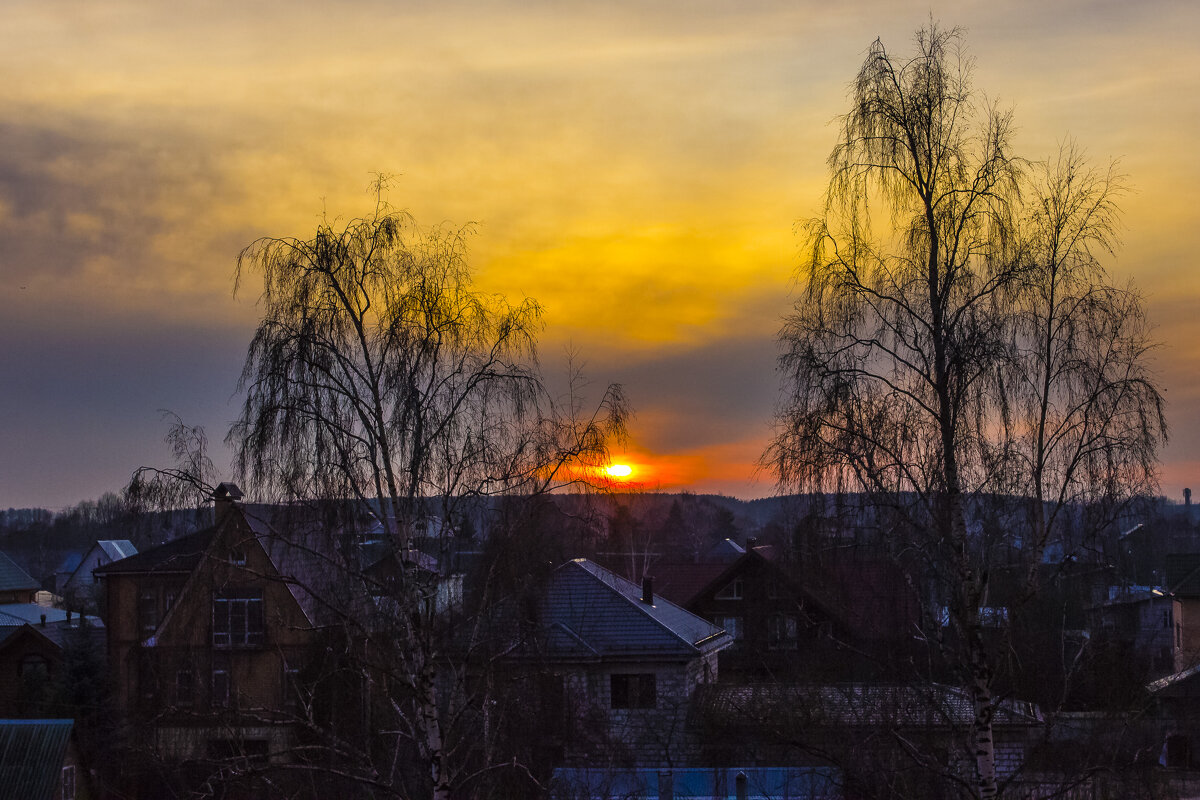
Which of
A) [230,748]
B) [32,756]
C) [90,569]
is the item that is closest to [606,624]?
[230,748]

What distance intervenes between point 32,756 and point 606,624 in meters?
16.0

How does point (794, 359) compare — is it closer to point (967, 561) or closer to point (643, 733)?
point (967, 561)

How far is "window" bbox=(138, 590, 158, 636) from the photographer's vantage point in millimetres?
35875

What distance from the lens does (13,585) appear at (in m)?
70.4

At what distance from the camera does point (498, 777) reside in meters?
19.2

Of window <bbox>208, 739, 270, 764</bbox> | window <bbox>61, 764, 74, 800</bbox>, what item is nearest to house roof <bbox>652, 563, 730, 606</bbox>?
window <bbox>208, 739, 270, 764</bbox>

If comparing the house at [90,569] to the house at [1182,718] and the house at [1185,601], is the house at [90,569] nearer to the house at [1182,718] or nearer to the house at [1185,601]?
the house at [1185,601]

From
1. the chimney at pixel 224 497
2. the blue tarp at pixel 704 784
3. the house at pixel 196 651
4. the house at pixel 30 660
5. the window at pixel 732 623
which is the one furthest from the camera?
the window at pixel 732 623

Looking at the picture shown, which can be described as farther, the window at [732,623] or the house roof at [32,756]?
the window at [732,623]

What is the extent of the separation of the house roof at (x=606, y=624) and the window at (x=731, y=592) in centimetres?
1019

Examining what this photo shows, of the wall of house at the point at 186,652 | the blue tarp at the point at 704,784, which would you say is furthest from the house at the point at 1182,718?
the wall of house at the point at 186,652

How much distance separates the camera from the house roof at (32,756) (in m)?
28.3

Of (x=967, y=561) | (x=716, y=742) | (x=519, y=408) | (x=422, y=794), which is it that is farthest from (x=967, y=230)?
(x=716, y=742)

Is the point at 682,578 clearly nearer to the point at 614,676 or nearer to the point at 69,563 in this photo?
the point at 614,676
